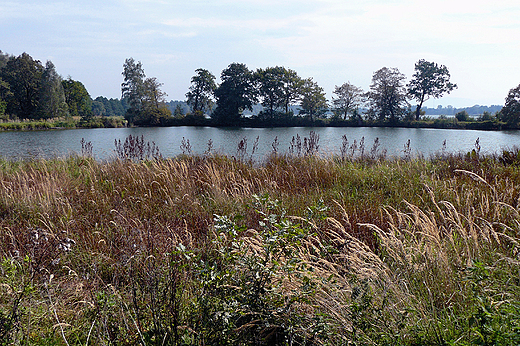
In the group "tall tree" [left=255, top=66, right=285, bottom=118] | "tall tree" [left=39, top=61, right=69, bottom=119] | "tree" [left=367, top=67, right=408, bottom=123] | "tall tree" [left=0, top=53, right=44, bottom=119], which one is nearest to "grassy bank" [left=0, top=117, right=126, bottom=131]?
"tall tree" [left=39, top=61, right=69, bottom=119]

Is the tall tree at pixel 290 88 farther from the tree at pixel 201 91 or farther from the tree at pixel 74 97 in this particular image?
the tree at pixel 74 97

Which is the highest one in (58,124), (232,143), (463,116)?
(463,116)

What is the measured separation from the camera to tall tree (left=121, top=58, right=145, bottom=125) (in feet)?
164

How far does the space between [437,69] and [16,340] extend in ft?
200

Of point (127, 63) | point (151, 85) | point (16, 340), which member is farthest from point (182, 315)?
point (127, 63)

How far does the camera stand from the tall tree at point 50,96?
159 feet

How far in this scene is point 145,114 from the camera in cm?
4928

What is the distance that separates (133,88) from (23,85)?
17.2m

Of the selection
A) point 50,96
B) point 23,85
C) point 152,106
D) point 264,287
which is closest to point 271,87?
point 152,106

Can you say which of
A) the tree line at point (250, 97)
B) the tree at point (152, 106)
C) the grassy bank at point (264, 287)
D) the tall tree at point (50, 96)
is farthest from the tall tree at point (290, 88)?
the grassy bank at point (264, 287)

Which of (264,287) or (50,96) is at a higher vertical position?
(50,96)

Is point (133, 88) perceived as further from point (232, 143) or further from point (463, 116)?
point (463, 116)

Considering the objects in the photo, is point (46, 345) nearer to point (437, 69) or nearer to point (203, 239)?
point (203, 239)

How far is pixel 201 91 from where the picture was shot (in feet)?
194
